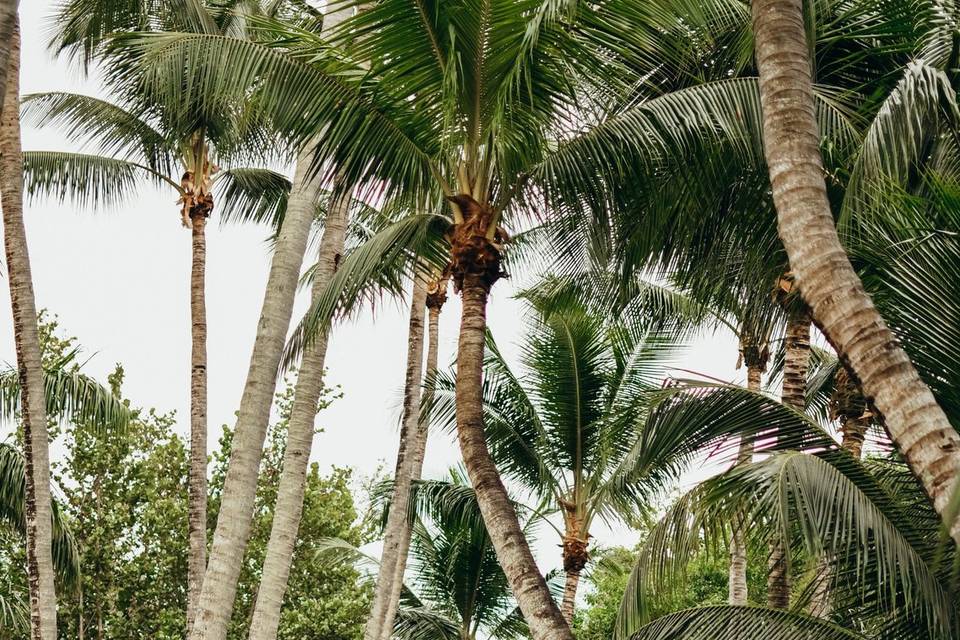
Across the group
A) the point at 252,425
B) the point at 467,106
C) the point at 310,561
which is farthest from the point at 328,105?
the point at 310,561

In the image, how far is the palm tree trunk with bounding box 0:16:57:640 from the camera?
31.4 feet

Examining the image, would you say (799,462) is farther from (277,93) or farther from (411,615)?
(411,615)

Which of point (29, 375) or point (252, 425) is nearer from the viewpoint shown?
point (252, 425)

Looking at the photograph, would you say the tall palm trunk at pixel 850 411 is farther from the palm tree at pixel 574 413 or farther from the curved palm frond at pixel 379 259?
the curved palm frond at pixel 379 259

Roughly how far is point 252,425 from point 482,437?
8.56 ft

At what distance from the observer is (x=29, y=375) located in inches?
381

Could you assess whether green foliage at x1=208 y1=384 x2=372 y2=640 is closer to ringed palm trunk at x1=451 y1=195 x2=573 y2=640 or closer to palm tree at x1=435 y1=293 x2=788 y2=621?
palm tree at x1=435 y1=293 x2=788 y2=621

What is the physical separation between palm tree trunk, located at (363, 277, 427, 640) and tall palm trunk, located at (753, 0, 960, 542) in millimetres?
8470

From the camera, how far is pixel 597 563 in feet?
62.9

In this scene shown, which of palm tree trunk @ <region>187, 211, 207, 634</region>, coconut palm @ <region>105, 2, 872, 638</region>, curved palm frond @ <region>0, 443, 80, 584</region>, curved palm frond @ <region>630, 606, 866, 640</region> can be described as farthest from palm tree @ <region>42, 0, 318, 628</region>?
curved palm frond @ <region>630, 606, 866, 640</region>

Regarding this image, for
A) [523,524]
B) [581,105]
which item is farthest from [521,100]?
[523,524]

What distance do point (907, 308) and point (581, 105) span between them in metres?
2.60

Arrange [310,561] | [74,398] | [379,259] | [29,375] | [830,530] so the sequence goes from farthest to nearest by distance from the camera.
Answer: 1. [310,561]
2. [74,398]
3. [29,375]
4. [379,259]
5. [830,530]

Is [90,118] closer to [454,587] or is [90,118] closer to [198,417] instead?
[198,417]
